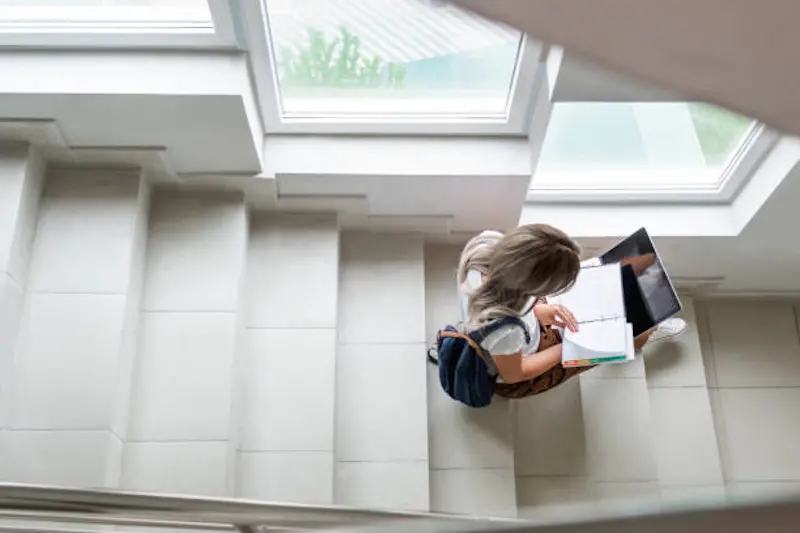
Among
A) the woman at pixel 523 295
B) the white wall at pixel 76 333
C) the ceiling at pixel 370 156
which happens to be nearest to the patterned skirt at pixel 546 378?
the woman at pixel 523 295

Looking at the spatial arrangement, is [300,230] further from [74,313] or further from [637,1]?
[637,1]

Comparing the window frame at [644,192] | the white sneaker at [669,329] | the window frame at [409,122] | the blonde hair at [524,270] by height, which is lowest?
the blonde hair at [524,270]

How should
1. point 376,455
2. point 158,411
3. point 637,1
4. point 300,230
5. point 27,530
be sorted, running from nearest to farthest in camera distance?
point 637,1
point 27,530
point 158,411
point 376,455
point 300,230

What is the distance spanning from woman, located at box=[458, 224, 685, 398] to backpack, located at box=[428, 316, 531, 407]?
0.13 feet

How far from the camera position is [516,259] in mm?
2170

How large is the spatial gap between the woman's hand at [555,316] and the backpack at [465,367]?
151 millimetres

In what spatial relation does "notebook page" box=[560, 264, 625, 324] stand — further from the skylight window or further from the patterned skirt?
the skylight window

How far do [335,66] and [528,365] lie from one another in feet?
3.21

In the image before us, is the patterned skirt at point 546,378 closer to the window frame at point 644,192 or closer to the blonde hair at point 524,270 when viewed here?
the blonde hair at point 524,270

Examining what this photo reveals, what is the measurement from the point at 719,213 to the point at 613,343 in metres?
0.73

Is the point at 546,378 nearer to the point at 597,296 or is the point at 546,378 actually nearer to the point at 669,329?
the point at 597,296

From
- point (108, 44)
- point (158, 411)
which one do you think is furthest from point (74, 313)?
point (108, 44)

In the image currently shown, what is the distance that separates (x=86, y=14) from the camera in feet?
7.16

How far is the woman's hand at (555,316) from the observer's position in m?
2.46
